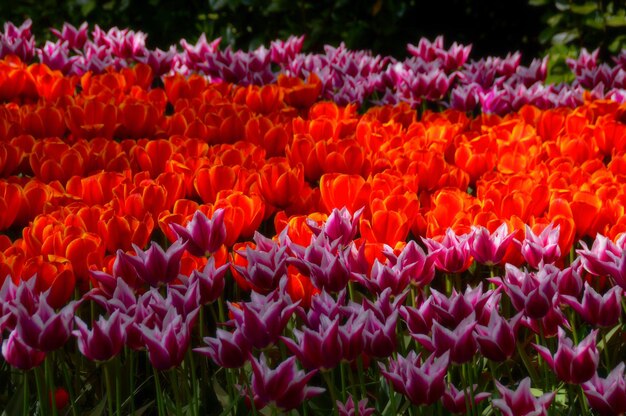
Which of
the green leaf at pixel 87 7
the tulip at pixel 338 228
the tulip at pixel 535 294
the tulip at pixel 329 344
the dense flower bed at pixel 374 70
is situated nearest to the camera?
the tulip at pixel 329 344

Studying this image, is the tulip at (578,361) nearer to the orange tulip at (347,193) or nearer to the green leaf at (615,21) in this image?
the orange tulip at (347,193)

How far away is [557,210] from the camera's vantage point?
2.51 meters

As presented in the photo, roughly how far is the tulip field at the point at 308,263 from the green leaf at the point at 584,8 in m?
3.82

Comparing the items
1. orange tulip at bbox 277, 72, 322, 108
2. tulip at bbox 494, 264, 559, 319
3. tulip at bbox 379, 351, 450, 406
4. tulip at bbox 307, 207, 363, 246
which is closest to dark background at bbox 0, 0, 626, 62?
orange tulip at bbox 277, 72, 322, 108

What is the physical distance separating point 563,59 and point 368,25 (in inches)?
65.3

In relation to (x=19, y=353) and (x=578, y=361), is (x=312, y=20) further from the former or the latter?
(x=578, y=361)

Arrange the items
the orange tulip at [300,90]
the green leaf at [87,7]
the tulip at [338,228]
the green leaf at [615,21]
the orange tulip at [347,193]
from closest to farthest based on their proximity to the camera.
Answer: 1. the tulip at [338,228]
2. the orange tulip at [347,193]
3. the orange tulip at [300,90]
4. the green leaf at [615,21]
5. the green leaf at [87,7]

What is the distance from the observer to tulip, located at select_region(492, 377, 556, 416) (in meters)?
1.70

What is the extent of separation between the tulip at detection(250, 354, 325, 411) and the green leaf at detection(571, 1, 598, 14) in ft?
21.9

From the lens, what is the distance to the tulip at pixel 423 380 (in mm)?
1763

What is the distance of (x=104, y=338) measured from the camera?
1851mm

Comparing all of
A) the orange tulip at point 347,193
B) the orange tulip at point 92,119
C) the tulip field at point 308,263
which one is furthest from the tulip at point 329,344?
the orange tulip at point 92,119

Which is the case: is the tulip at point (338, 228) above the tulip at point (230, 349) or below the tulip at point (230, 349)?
below

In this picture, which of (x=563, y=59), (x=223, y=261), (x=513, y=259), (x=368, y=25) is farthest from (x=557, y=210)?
(x=368, y=25)
